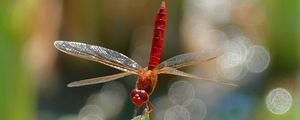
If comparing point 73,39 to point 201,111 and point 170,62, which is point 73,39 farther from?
point 170,62

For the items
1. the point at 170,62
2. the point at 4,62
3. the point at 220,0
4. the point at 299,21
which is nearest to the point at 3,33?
the point at 4,62

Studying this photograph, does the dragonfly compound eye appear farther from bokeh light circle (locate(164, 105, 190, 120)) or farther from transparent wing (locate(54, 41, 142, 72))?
bokeh light circle (locate(164, 105, 190, 120))

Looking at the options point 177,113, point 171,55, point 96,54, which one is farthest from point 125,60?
point 171,55

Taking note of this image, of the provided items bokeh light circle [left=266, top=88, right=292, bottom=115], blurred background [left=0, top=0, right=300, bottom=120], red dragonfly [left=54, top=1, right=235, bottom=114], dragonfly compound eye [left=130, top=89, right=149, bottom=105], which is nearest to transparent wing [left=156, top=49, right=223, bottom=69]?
red dragonfly [left=54, top=1, right=235, bottom=114]

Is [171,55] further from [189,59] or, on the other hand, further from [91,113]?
[189,59]

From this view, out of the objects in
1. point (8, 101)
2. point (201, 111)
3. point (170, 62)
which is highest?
point (170, 62)

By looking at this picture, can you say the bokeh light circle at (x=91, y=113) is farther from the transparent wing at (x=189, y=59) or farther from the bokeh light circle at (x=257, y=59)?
the transparent wing at (x=189, y=59)
